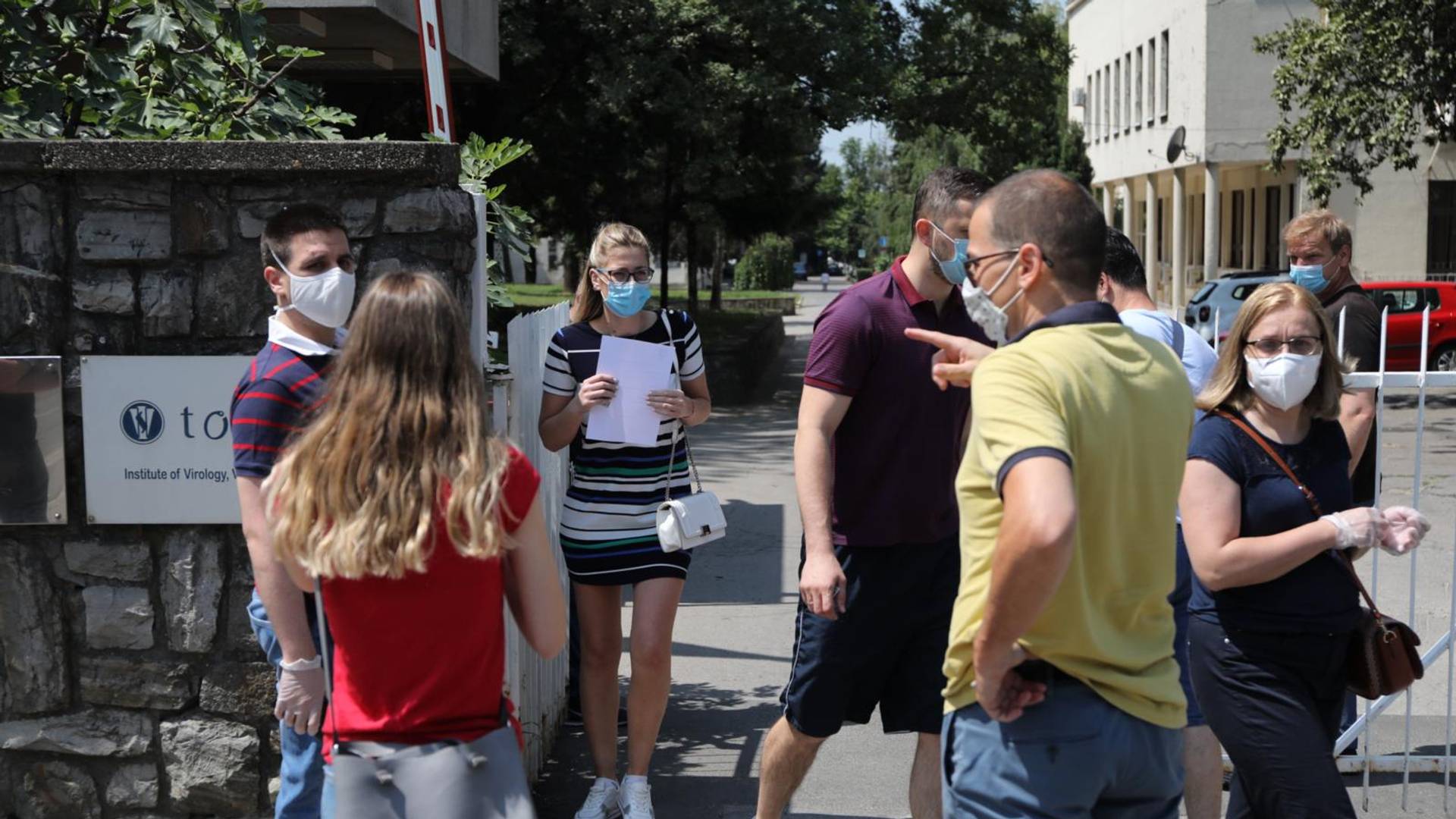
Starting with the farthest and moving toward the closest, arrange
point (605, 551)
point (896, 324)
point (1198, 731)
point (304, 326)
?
point (605, 551) < point (1198, 731) < point (896, 324) < point (304, 326)

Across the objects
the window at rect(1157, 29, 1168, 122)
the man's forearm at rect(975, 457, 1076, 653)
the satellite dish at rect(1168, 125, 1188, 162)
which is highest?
the window at rect(1157, 29, 1168, 122)

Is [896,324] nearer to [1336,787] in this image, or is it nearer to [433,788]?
[1336,787]

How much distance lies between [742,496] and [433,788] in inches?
360

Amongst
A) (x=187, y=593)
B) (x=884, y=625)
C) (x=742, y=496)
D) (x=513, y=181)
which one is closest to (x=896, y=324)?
(x=884, y=625)

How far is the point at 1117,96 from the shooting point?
4622 cm

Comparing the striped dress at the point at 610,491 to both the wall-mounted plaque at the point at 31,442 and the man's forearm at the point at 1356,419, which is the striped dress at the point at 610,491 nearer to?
the wall-mounted plaque at the point at 31,442

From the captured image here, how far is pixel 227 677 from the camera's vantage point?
14.5 ft

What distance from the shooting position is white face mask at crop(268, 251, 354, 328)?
11.0 feet

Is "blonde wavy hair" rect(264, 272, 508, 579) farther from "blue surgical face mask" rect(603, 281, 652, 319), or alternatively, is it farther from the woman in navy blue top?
"blue surgical face mask" rect(603, 281, 652, 319)

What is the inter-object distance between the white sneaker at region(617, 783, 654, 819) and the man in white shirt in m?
1.65

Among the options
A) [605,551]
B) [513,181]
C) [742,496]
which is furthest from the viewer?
[513,181]

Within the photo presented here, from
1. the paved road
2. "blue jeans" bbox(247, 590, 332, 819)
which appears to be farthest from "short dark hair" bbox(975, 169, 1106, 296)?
the paved road

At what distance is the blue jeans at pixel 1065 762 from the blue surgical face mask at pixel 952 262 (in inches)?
58.0

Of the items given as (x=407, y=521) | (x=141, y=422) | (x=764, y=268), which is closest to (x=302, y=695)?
(x=407, y=521)
